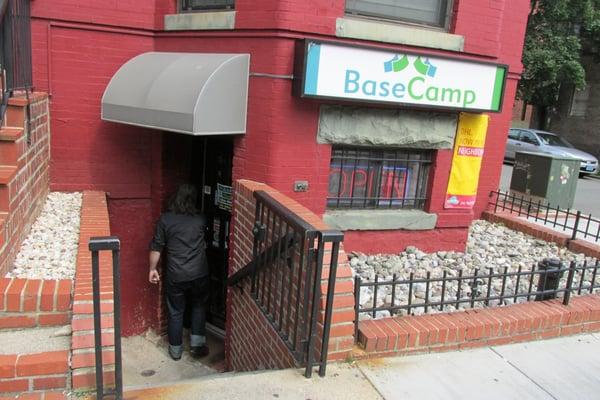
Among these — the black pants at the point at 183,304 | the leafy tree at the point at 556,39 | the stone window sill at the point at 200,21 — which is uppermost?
the leafy tree at the point at 556,39

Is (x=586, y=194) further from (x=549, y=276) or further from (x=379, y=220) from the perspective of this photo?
(x=549, y=276)

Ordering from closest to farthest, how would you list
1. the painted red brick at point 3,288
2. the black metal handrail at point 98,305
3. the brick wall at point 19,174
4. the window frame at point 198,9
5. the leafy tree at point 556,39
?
1. the black metal handrail at point 98,305
2. the painted red brick at point 3,288
3. the brick wall at point 19,174
4. the window frame at point 198,9
5. the leafy tree at point 556,39

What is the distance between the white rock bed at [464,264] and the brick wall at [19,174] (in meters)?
2.57

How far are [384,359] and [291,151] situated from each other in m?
2.33

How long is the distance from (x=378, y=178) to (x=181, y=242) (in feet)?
7.21

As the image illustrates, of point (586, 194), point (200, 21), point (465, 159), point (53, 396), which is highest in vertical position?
point (200, 21)

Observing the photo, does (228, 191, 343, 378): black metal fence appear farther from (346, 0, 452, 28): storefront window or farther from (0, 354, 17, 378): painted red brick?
(346, 0, 452, 28): storefront window

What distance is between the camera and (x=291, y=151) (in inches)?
203

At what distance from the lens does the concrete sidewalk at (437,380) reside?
3.02m

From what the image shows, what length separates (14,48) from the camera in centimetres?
427

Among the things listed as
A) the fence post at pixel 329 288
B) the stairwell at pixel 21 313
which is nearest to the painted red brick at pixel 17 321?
the stairwell at pixel 21 313

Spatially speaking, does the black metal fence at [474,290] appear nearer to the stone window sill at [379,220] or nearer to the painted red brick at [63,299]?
the stone window sill at [379,220]

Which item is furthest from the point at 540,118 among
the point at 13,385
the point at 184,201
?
the point at 13,385

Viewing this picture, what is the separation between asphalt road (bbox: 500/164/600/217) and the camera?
37.4 feet
